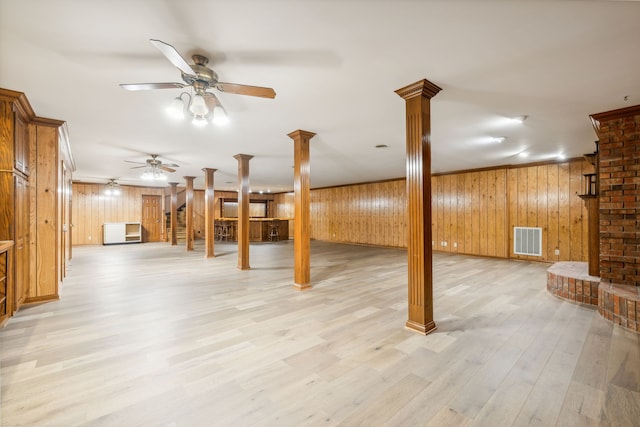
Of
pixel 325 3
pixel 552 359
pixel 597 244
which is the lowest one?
pixel 552 359

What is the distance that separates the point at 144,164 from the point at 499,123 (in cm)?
762

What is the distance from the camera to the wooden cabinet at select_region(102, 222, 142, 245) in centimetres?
1090

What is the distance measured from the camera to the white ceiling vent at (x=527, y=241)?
266 inches

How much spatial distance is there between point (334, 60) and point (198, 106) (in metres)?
1.21

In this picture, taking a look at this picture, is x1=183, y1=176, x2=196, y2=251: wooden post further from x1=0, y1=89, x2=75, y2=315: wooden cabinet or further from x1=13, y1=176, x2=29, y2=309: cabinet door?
x1=13, y1=176, x2=29, y2=309: cabinet door

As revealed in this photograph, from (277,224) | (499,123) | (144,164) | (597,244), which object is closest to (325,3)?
(499,123)

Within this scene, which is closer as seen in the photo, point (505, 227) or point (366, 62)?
point (366, 62)

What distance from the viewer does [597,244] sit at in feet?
12.5

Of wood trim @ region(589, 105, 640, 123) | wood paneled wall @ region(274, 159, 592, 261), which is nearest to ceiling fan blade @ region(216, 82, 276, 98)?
wood trim @ region(589, 105, 640, 123)

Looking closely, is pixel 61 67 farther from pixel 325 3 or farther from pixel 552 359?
pixel 552 359

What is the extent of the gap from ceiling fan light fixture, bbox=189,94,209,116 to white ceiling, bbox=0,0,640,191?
0.32 metres

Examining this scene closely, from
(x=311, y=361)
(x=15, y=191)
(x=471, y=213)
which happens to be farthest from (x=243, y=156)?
(x=471, y=213)

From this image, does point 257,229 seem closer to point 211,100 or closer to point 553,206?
point 211,100

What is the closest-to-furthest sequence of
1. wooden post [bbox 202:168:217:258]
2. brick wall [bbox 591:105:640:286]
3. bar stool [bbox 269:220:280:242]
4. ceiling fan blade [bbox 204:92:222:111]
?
ceiling fan blade [bbox 204:92:222:111] → brick wall [bbox 591:105:640:286] → wooden post [bbox 202:168:217:258] → bar stool [bbox 269:220:280:242]
